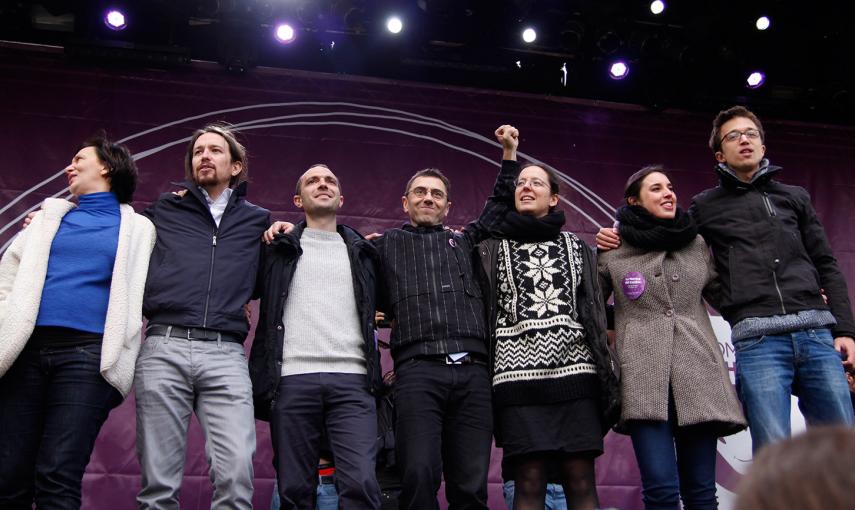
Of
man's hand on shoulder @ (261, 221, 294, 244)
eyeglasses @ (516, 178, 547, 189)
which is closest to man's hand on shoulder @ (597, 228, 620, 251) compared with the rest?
eyeglasses @ (516, 178, 547, 189)

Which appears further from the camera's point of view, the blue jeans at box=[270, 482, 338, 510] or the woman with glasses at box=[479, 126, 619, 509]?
the blue jeans at box=[270, 482, 338, 510]

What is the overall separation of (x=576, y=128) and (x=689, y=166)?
79 cm

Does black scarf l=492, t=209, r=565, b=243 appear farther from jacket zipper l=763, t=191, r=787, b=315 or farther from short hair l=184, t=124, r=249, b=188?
short hair l=184, t=124, r=249, b=188

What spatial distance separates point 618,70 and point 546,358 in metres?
3.18

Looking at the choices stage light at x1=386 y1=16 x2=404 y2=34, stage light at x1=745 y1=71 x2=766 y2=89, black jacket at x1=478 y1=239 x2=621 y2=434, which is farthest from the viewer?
stage light at x1=745 y1=71 x2=766 y2=89

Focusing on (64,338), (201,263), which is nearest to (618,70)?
(201,263)

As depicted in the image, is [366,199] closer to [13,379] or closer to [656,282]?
[656,282]

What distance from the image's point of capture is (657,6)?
5.21 m

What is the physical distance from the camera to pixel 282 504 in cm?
268

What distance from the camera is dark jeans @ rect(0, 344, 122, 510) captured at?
247 centimetres

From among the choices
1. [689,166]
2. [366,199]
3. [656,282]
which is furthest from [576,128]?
[656,282]

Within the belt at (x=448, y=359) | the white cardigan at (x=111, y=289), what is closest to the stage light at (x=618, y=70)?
the belt at (x=448, y=359)

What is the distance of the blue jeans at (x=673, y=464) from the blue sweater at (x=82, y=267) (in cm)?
183

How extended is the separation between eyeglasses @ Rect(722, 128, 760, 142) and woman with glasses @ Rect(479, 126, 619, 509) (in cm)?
70
